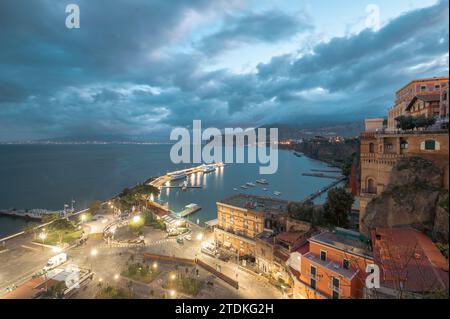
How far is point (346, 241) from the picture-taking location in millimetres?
12984

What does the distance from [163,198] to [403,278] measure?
159 ft

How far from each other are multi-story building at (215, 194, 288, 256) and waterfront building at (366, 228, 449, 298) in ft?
30.5

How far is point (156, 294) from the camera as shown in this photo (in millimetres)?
14859

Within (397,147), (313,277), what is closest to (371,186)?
(397,147)

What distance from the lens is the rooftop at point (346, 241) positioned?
1183 cm

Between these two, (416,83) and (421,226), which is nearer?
(421,226)

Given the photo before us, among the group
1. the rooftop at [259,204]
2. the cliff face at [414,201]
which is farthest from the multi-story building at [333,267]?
the rooftop at [259,204]

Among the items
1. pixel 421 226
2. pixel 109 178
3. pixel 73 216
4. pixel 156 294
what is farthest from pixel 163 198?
pixel 421 226

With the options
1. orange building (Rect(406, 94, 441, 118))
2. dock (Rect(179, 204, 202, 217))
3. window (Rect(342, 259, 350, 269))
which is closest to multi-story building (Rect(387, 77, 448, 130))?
orange building (Rect(406, 94, 441, 118))

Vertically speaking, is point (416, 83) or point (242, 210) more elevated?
point (416, 83)

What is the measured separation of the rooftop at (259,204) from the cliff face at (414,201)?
8.21 m
